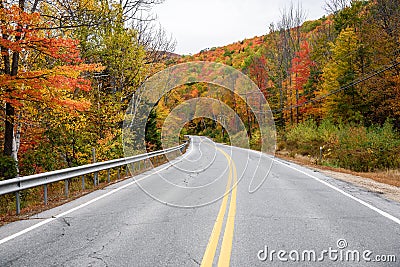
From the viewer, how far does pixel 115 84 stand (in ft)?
64.8

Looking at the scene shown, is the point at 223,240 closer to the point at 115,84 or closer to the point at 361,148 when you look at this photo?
the point at 115,84

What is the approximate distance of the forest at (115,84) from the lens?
10.7m

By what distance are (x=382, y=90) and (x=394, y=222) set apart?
73.9 feet

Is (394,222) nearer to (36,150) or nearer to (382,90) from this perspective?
(36,150)

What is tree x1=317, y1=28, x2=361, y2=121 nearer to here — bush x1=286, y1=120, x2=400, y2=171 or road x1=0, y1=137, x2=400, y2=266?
bush x1=286, y1=120, x2=400, y2=171

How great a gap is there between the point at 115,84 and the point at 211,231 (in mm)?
15969

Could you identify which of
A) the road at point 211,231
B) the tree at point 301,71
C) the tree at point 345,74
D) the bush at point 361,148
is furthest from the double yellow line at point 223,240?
the tree at point 301,71

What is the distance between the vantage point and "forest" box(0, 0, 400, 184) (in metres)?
10.7

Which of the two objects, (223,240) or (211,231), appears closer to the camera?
(223,240)

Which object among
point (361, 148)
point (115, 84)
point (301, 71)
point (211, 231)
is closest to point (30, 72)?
point (211, 231)

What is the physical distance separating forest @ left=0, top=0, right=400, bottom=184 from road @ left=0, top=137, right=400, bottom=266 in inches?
195

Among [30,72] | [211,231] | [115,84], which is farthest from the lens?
[115,84]

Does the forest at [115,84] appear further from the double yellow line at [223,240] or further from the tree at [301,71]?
the double yellow line at [223,240]

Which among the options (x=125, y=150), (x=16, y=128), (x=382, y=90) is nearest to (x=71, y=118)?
(x=16, y=128)
